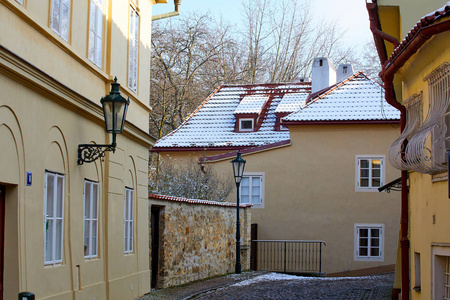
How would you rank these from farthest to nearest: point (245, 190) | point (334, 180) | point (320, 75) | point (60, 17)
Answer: point (320, 75) < point (245, 190) < point (334, 180) < point (60, 17)

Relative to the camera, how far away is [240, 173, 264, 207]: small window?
92.6 ft

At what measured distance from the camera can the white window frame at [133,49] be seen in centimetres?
1409

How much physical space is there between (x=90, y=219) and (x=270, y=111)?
2142 centimetres

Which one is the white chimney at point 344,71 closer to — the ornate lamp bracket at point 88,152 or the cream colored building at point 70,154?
the cream colored building at point 70,154

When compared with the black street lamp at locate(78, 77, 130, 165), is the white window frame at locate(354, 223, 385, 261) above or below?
below

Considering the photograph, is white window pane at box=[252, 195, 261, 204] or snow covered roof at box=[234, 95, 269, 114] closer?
white window pane at box=[252, 195, 261, 204]

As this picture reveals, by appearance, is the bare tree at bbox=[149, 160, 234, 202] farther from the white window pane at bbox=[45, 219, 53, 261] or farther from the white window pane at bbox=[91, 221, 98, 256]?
the white window pane at bbox=[45, 219, 53, 261]

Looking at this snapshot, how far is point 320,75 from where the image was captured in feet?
108

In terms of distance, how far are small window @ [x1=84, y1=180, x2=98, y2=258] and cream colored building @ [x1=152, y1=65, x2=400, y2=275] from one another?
16222mm

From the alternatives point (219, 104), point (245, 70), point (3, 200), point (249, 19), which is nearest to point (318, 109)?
point (219, 104)

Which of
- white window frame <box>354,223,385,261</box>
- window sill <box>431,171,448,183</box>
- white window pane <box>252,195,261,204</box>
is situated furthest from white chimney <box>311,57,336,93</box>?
window sill <box>431,171,448,183</box>

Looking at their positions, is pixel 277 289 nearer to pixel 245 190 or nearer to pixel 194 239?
pixel 194 239

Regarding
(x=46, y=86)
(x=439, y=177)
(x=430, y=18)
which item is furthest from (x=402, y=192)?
(x=46, y=86)

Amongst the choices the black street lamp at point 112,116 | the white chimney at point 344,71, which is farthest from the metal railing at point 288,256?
the black street lamp at point 112,116
